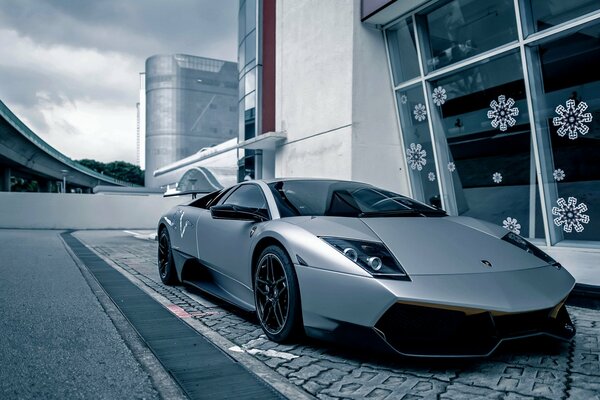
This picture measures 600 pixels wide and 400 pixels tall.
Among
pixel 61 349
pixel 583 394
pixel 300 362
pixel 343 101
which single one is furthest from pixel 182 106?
pixel 583 394

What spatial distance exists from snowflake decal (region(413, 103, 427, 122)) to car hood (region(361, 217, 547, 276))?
6105mm

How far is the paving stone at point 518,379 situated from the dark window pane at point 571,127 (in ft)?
14.5

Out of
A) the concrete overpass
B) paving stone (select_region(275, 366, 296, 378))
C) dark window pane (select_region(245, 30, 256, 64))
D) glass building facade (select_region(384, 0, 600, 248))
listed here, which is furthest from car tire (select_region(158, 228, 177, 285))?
the concrete overpass

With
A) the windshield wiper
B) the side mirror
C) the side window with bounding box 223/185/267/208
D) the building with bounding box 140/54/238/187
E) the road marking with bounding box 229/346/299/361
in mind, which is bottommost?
the road marking with bounding box 229/346/299/361

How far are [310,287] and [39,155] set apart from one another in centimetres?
4420

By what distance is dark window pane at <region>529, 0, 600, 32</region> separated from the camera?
20.0 feet

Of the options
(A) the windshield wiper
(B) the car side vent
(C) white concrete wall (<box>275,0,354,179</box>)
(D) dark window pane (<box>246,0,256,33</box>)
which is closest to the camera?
(B) the car side vent

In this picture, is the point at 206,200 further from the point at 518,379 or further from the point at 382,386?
the point at 518,379

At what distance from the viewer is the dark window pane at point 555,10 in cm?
609

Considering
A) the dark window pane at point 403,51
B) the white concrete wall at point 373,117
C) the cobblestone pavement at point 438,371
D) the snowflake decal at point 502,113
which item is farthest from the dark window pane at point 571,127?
the cobblestone pavement at point 438,371

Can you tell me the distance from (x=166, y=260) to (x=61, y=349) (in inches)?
94.8

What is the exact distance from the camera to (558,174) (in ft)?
21.4

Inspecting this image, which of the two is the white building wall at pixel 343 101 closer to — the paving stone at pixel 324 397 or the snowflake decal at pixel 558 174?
the snowflake decal at pixel 558 174

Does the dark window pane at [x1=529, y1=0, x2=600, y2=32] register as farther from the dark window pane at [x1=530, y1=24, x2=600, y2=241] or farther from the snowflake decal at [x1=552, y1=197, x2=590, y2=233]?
the snowflake decal at [x1=552, y1=197, x2=590, y2=233]
